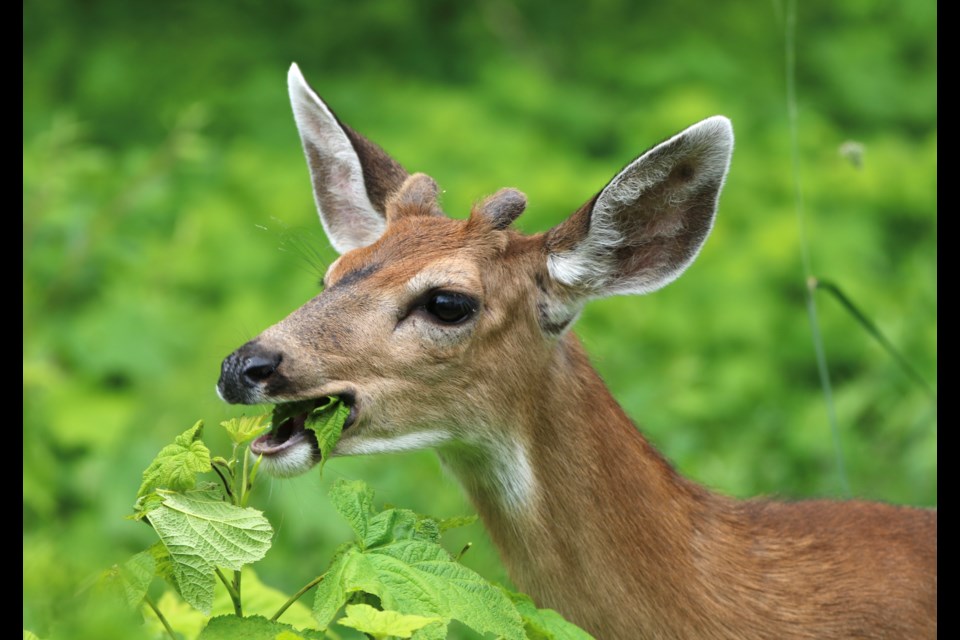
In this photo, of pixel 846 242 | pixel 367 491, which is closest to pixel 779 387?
pixel 846 242

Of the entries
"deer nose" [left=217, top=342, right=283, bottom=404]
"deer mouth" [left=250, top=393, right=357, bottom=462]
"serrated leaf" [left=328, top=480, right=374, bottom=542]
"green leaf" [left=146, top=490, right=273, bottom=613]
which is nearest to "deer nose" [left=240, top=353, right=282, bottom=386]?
"deer nose" [left=217, top=342, right=283, bottom=404]

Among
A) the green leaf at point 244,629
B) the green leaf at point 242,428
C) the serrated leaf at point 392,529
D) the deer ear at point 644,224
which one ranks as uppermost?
the deer ear at point 644,224

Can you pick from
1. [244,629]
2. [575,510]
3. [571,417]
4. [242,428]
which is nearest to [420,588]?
[244,629]

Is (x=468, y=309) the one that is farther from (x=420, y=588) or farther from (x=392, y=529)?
(x=420, y=588)

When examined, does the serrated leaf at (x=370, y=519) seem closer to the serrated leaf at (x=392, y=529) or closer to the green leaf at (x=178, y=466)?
the serrated leaf at (x=392, y=529)

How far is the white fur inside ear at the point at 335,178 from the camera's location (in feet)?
15.0

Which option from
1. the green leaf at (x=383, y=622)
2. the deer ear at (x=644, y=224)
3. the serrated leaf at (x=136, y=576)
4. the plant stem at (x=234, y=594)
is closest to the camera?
the green leaf at (x=383, y=622)

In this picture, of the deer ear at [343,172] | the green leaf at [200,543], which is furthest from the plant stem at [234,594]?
the deer ear at [343,172]

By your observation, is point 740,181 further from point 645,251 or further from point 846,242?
point 645,251

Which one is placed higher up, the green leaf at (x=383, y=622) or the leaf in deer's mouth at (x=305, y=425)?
the leaf in deer's mouth at (x=305, y=425)

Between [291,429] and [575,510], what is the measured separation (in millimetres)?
851

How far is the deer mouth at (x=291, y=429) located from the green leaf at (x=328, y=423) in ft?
0.07

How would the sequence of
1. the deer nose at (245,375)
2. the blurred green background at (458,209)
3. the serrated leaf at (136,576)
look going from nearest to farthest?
the serrated leaf at (136,576)
the deer nose at (245,375)
the blurred green background at (458,209)

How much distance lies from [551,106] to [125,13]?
12.2 feet
